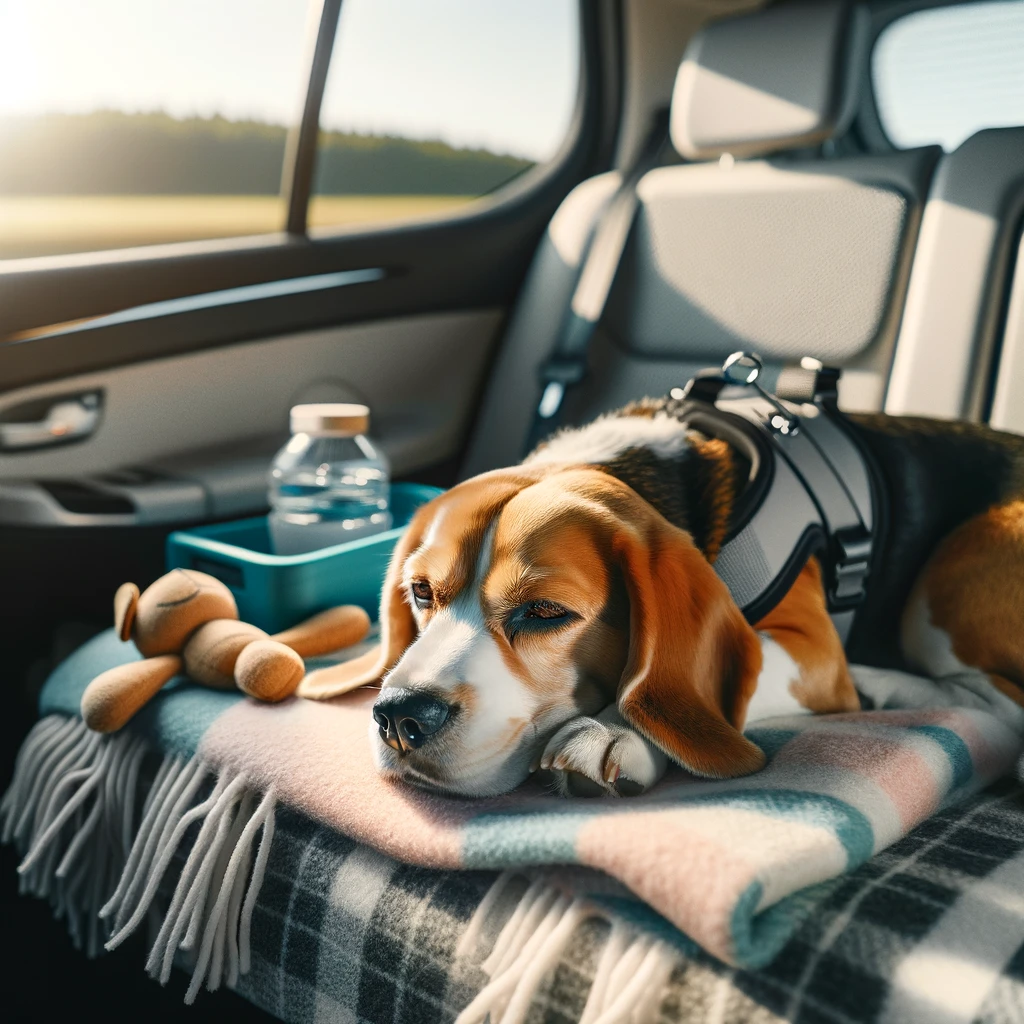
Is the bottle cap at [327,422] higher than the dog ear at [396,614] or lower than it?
higher

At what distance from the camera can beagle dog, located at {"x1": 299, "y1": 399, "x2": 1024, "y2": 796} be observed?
1.25 meters

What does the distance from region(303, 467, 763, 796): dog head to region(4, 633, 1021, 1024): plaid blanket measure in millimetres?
70

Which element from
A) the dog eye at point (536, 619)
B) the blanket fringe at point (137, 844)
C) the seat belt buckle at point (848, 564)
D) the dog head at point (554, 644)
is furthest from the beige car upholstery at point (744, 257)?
the blanket fringe at point (137, 844)

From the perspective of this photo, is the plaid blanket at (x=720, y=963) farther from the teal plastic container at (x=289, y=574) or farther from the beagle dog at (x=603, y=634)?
the teal plastic container at (x=289, y=574)

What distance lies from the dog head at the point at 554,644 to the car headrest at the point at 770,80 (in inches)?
56.9

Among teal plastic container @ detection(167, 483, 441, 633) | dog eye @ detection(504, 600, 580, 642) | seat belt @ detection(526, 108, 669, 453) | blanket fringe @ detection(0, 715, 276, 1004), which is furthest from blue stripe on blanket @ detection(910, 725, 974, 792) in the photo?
seat belt @ detection(526, 108, 669, 453)

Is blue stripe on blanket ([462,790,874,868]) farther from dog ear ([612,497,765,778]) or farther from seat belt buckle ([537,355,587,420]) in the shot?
seat belt buckle ([537,355,587,420])

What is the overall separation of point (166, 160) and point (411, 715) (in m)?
19.2

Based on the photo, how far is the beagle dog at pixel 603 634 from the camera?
4.11 feet

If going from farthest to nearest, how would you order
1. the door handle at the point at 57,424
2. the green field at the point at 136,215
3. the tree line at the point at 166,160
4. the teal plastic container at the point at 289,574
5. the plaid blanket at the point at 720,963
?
1. the tree line at the point at 166,160
2. the green field at the point at 136,215
3. the door handle at the point at 57,424
4. the teal plastic container at the point at 289,574
5. the plaid blanket at the point at 720,963

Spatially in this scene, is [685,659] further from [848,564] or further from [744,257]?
[744,257]

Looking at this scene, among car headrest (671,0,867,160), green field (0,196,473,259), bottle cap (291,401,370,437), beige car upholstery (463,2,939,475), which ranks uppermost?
car headrest (671,0,867,160)

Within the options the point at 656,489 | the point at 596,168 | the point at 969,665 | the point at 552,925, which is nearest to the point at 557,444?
the point at 656,489

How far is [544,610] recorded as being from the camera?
133 cm
